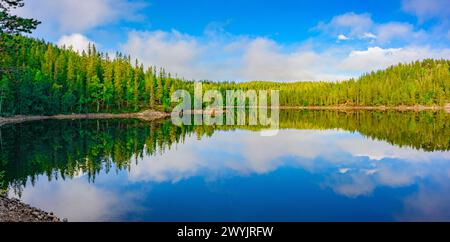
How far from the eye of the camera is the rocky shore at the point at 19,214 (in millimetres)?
15530

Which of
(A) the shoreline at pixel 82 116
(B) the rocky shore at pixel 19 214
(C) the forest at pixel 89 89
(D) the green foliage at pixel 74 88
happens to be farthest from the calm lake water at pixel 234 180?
(D) the green foliage at pixel 74 88

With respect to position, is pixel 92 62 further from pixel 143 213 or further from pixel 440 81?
pixel 440 81

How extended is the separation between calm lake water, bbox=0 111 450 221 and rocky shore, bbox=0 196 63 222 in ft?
3.65

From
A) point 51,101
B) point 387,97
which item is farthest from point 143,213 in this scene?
point 387,97

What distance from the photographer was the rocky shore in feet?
51.0

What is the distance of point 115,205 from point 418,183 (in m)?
19.7

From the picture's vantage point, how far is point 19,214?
16.4m

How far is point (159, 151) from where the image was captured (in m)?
40.8

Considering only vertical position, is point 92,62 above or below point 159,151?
above

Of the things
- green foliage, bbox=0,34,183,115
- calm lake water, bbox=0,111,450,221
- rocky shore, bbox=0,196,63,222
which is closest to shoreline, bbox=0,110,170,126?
green foliage, bbox=0,34,183,115

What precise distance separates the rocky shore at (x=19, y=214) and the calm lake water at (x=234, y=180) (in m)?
1.11

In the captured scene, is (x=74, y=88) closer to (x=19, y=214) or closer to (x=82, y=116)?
(x=82, y=116)

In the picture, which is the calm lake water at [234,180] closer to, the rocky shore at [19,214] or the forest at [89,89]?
the rocky shore at [19,214]

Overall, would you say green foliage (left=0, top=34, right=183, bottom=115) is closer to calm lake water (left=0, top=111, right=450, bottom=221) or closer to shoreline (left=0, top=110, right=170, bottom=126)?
shoreline (left=0, top=110, right=170, bottom=126)
